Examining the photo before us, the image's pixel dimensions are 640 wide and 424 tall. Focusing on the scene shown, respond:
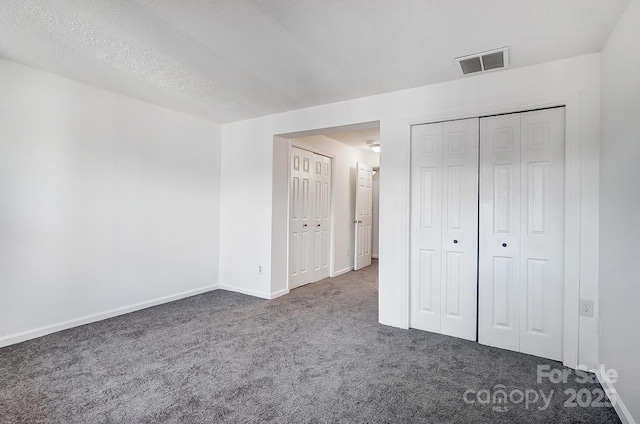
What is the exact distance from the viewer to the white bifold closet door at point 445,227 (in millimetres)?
2785

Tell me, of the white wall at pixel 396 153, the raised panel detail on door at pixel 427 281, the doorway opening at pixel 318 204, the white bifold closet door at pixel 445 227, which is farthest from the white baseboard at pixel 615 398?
the doorway opening at pixel 318 204

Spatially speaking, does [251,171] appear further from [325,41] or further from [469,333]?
[469,333]

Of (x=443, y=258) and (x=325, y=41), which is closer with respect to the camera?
(x=325, y=41)

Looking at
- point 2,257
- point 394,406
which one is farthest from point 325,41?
point 2,257

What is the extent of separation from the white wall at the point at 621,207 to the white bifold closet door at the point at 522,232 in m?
0.30

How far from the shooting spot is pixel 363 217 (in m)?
6.06

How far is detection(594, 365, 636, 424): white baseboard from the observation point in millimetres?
1667

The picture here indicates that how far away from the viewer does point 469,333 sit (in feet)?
9.14

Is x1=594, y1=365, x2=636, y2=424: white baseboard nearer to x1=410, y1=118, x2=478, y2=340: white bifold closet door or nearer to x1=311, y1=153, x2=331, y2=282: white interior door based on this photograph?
x1=410, y1=118, x2=478, y2=340: white bifold closet door

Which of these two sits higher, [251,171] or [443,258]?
[251,171]

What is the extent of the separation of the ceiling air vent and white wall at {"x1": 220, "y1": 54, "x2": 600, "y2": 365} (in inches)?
5.4

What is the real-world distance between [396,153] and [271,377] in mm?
2246

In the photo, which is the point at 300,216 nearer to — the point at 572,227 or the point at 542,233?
the point at 542,233

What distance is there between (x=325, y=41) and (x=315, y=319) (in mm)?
2577
